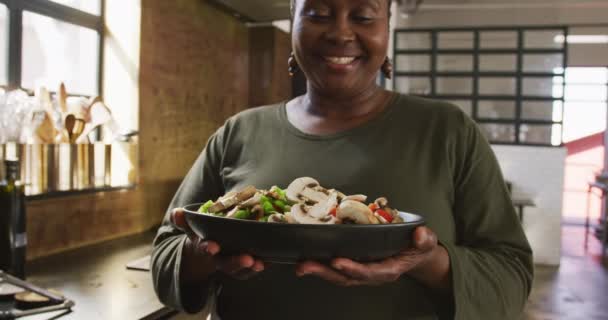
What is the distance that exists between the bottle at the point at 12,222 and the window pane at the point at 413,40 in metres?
4.60

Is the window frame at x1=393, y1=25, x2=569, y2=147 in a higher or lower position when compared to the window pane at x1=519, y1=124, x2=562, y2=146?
higher

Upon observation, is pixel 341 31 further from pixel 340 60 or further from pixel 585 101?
pixel 585 101

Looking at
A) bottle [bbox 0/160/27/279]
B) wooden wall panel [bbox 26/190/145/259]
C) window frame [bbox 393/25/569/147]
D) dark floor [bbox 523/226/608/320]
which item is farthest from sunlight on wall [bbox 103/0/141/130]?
window frame [bbox 393/25/569/147]

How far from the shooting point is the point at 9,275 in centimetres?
163

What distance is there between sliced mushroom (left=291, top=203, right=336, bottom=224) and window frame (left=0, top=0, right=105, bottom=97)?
1760mm

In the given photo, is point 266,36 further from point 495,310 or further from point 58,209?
point 495,310

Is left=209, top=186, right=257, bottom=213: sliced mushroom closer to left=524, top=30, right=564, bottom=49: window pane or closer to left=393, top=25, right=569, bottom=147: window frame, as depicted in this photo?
left=393, top=25, right=569, bottom=147: window frame

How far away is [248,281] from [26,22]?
6.27ft

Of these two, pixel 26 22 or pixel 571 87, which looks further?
pixel 571 87

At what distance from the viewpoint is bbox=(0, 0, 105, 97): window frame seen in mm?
2211

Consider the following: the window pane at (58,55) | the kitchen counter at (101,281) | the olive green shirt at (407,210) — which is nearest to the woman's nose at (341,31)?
the olive green shirt at (407,210)

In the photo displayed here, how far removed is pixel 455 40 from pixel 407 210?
5081mm

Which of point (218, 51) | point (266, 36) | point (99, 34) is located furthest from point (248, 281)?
point (266, 36)

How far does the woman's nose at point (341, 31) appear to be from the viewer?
89cm
